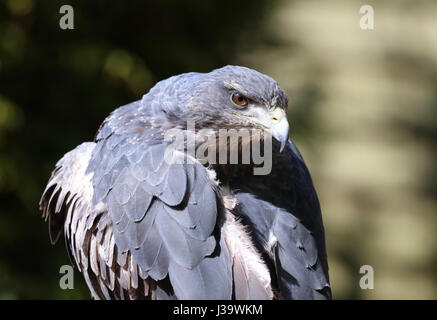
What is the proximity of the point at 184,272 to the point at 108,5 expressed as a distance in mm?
3206

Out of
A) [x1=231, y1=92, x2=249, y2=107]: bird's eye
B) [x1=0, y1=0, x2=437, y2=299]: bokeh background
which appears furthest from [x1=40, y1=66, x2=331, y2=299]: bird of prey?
[x1=0, y1=0, x2=437, y2=299]: bokeh background

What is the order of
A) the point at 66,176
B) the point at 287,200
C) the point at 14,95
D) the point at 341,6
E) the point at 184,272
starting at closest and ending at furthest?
the point at 184,272
the point at 287,200
the point at 66,176
the point at 14,95
the point at 341,6

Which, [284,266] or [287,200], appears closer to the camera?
[284,266]

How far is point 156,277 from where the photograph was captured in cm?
243

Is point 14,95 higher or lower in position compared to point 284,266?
higher

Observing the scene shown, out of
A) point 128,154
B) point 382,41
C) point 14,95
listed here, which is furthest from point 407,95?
point 128,154

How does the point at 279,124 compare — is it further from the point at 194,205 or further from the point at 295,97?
the point at 295,97

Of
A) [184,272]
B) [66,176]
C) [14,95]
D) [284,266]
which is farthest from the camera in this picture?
[14,95]

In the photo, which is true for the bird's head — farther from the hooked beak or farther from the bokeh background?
the bokeh background

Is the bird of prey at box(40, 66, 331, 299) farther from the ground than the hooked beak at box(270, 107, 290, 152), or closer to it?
closer to it

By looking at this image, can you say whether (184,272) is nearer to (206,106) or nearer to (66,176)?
(206,106)

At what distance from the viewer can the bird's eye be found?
2803 mm

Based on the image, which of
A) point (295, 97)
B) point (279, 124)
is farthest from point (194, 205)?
point (295, 97)
